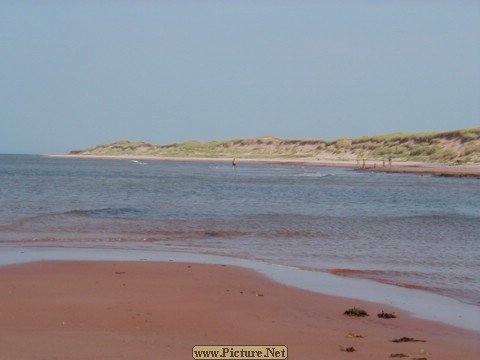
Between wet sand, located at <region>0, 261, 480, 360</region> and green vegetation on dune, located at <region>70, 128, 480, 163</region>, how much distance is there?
232 feet

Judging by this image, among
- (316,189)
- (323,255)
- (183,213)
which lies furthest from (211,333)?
(316,189)

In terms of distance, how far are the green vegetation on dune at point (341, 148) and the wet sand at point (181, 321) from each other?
7066cm

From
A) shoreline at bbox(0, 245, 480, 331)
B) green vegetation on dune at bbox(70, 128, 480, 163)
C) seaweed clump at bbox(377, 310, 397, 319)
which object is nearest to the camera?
seaweed clump at bbox(377, 310, 397, 319)

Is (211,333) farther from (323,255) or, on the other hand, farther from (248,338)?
(323,255)

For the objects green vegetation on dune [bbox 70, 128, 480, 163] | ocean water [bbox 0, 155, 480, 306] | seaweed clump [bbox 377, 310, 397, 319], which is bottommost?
ocean water [bbox 0, 155, 480, 306]

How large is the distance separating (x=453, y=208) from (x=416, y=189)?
12.9 meters

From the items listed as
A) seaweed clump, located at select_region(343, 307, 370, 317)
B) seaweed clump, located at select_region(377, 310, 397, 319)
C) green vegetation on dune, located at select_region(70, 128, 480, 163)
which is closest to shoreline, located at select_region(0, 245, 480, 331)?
seaweed clump, located at select_region(377, 310, 397, 319)

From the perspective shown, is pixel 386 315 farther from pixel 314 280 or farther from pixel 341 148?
pixel 341 148

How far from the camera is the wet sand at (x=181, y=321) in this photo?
702 centimetres

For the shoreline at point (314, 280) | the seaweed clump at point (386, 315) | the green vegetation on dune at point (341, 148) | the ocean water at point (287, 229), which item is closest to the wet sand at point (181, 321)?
the seaweed clump at point (386, 315)

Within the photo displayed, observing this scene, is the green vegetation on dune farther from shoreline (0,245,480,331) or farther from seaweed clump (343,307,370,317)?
seaweed clump (343,307,370,317)

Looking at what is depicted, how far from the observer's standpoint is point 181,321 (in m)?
8.30

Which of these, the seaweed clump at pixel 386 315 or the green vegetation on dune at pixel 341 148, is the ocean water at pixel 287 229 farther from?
the green vegetation on dune at pixel 341 148

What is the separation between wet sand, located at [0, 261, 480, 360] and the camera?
23.0 ft
